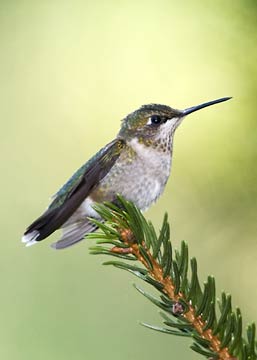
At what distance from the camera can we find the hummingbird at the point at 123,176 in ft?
5.02

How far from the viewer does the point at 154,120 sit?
5.47 ft

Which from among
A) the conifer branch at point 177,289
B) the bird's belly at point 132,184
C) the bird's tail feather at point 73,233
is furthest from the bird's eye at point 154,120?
the conifer branch at point 177,289

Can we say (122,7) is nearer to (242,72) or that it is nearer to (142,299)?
(242,72)

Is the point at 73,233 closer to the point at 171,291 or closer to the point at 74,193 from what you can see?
the point at 74,193

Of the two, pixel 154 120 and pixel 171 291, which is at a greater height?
pixel 154 120

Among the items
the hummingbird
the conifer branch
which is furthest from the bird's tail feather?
the conifer branch

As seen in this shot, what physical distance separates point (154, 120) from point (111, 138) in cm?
66

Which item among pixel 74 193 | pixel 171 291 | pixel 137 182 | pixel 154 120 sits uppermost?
pixel 154 120

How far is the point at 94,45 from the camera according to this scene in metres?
3.00

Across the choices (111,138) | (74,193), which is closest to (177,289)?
(74,193)

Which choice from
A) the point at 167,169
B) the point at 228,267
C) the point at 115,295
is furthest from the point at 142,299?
the point at 167,169

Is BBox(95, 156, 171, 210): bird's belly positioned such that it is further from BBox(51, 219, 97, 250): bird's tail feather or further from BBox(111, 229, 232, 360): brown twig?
BBox(111, 229, 232, 360): brown twig

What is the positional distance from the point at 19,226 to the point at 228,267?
1.11 m

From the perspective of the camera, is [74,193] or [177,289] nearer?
[177,289]
